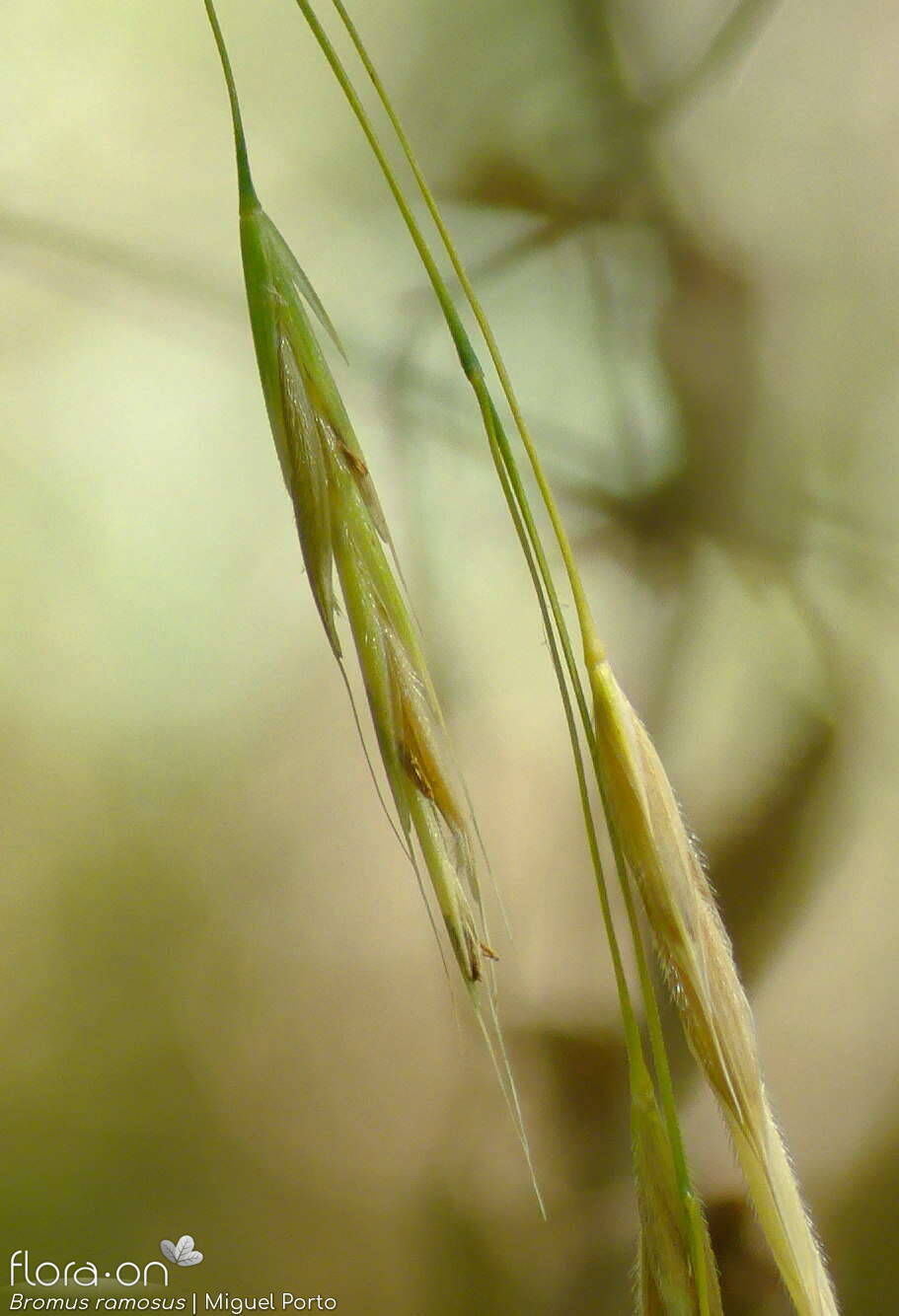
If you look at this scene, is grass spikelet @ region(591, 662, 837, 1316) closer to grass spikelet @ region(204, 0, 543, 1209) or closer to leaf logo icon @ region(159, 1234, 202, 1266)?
grass spikelet @ region(204, 0, 543, 1209)

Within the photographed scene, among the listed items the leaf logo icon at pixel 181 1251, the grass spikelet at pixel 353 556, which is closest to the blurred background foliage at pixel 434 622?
the leaf logo icon at pixel 181 1251

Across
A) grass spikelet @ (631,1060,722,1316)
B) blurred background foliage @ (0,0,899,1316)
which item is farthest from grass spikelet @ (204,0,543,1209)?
blurred background foliage @ (0,0,899,1316)

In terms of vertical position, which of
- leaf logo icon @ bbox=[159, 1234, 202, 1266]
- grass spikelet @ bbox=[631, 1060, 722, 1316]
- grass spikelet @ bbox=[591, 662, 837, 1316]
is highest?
grass spikelet @ bbox=[591, 662, 837, 1316]

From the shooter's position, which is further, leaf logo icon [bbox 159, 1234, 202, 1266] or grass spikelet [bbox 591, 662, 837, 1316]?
leaf logo icon [bbox 159, 1234, 202, 1266]

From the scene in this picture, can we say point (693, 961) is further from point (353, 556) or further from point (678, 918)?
point (353, 556)

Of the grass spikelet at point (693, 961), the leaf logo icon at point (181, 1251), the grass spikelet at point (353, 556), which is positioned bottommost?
the leaf logo icon at point (181, 1251)

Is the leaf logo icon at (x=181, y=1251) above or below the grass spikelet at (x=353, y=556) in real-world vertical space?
below

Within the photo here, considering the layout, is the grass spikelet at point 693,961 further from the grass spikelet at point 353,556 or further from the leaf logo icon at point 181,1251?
the leaf logo icon at point 181,1251
